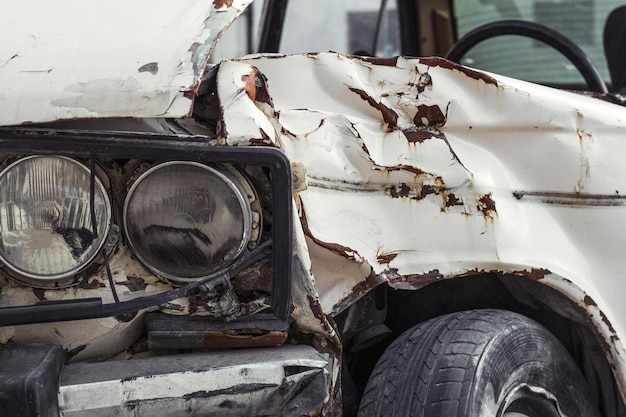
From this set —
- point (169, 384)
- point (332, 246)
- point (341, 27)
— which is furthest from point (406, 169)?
point (341, 27)

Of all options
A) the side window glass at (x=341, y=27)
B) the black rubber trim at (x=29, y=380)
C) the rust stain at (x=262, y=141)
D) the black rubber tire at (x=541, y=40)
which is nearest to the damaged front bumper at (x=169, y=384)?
the black rubber trim at (x=29, y=380)

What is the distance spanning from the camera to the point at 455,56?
3482mm

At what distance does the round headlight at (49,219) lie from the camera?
1466 millimetres

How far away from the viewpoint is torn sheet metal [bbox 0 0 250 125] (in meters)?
1.48

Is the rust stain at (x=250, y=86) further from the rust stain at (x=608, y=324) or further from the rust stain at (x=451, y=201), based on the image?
the rust stain at (x=608, y=324)

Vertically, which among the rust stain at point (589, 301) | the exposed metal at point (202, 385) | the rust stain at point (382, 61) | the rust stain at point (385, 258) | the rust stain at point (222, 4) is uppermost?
the rust stain at point (222, 4)

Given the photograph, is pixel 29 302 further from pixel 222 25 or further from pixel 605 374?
pixel 605 374

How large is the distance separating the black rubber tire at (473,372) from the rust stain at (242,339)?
0.37 meters

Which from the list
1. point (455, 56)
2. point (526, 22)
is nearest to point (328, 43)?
point (455, 56)

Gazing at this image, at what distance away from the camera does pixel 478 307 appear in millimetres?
2236

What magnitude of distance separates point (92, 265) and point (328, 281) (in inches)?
20.3

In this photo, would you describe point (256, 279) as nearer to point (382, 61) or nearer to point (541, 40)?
point (382, 61)

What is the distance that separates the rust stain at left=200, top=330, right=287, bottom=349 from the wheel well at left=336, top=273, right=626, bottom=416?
431 mm

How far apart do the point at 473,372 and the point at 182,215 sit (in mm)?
769
